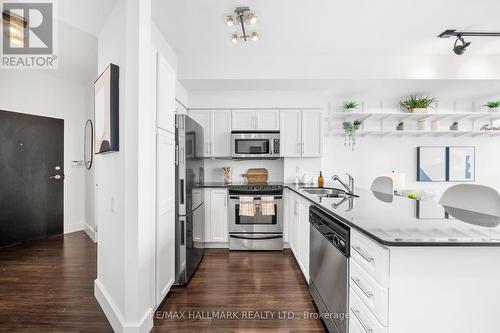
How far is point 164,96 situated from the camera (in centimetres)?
209

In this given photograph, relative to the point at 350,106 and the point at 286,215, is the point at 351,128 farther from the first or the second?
the point at 286,215

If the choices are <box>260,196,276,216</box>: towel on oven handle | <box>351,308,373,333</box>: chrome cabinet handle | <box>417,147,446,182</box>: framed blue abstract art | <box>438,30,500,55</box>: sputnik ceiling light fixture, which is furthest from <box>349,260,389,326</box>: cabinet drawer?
<box>417,147,446,182</box>: framed blue abstract art

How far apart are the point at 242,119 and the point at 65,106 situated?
A: 302cm

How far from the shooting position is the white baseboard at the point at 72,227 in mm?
3990

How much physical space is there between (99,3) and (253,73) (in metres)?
1.91

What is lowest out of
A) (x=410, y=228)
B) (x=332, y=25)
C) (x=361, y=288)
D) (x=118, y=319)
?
(x=118, y=319)

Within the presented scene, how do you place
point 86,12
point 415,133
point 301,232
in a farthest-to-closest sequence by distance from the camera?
point 415,133 → point 301,232 → point 86,12

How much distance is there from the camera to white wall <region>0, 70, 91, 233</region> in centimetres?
349

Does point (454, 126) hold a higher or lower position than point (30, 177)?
higher

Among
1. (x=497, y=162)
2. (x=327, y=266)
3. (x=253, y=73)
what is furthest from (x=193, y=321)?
(x=497, y=162)

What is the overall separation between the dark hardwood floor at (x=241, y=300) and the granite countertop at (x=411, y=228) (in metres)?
1.04

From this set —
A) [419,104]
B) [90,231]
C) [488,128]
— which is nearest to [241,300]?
[90,231]

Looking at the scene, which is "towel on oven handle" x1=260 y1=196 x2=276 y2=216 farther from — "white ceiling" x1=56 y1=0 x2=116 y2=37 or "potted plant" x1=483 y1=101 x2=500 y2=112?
"potted plant" x1=483 y1=101 x2=500 y2=112

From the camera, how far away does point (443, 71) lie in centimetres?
335
